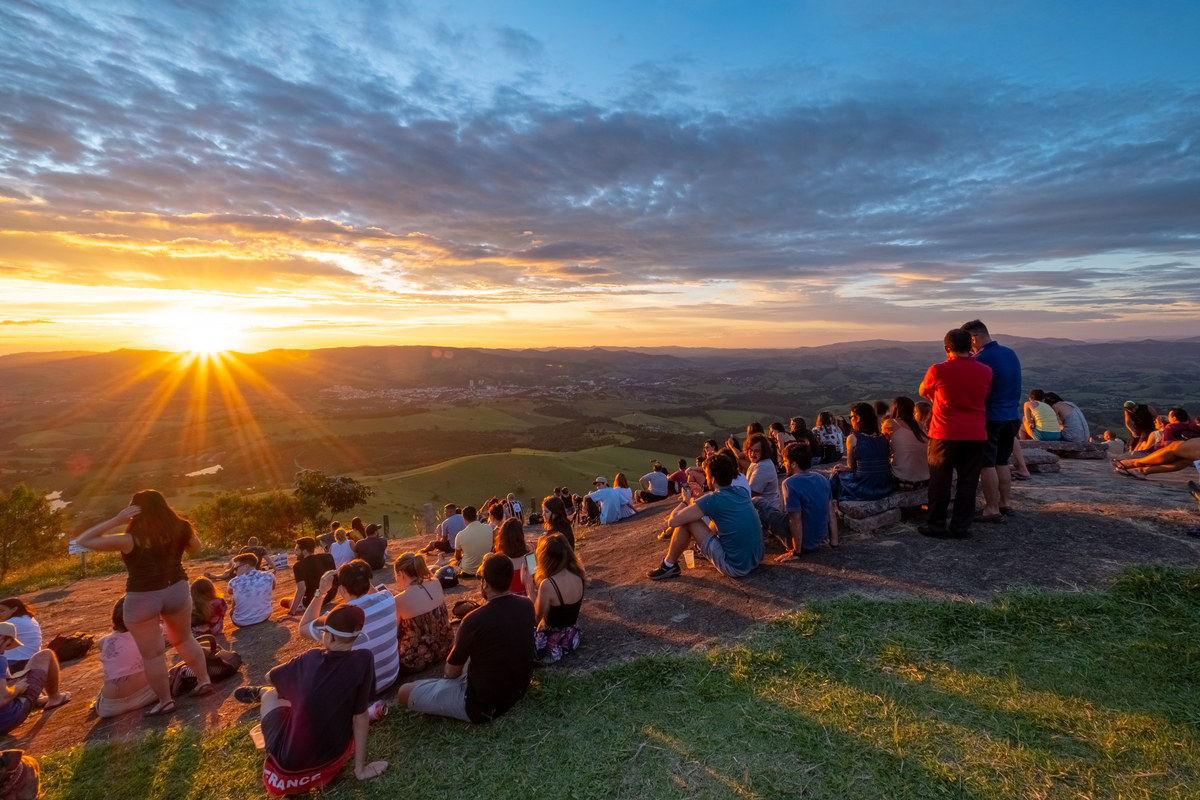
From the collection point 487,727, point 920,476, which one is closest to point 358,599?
point 487,727

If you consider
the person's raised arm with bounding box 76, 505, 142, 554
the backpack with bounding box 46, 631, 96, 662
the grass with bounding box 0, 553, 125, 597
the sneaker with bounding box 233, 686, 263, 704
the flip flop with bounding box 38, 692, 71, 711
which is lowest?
the grass with bounding box 0, 553, 125, 597

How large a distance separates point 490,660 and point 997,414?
7069mm

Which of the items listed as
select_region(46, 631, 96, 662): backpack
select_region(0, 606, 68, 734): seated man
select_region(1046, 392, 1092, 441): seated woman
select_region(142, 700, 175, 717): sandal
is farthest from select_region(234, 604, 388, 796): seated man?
select_region(1046, 392, 1092, 441): seated woman

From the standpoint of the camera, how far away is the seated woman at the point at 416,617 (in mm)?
5812

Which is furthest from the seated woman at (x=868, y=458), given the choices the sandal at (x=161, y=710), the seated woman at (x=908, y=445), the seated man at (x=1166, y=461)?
the sandal at (x=161, y=710)

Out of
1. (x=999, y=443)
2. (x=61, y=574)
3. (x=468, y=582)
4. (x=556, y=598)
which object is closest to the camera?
(x=556, y=598)

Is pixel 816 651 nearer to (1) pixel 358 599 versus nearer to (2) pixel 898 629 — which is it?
(2) pixel 898 629

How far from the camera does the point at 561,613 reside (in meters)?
5.71

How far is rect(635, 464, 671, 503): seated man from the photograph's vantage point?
16.3 metres

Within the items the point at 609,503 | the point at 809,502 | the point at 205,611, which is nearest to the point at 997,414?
the point at 809,502

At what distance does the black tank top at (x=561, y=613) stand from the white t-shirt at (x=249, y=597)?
5845mm

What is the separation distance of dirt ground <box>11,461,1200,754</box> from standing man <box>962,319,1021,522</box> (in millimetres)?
352

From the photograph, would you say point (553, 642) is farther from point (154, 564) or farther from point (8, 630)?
point (8, 630)

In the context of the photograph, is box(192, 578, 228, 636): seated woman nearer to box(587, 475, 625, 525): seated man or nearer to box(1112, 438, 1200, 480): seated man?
box(587, 475, 625, 525): seated man
